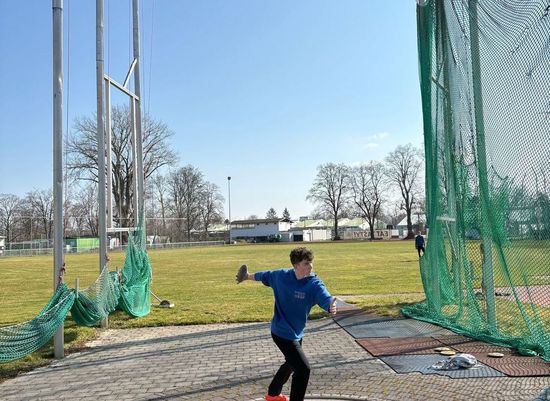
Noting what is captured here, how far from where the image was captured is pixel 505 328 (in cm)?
763

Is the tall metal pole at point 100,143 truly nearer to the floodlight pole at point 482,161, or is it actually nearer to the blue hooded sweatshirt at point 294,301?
the blue hooded sweatshirt at point 294,301

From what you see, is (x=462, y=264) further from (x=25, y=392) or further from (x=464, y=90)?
(x=25, y=392)

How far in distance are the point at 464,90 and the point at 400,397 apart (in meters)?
5.25

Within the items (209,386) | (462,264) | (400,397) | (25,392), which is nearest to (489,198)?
(462,264)

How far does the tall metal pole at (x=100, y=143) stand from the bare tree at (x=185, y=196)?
282ft

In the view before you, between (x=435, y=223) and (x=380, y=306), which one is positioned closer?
(x=435, y=223)

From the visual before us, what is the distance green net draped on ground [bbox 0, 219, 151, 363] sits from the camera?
6.29 metres

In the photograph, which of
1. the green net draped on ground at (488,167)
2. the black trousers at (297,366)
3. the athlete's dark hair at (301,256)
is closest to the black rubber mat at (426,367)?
the green net draped on ground at (488,167)

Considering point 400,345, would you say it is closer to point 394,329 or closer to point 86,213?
point 394,329

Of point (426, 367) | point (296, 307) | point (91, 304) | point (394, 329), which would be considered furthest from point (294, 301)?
point (91, 304)

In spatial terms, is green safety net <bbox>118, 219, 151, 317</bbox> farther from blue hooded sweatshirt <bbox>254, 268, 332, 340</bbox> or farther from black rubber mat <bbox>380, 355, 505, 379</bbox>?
blue hooded sweatshirt <bbox>254, 268, 332, 340</bbox>

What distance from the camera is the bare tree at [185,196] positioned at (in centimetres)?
9612

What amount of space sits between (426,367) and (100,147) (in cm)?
724

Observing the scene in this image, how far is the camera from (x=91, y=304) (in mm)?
8297
